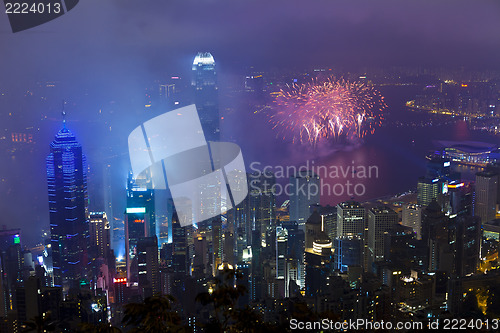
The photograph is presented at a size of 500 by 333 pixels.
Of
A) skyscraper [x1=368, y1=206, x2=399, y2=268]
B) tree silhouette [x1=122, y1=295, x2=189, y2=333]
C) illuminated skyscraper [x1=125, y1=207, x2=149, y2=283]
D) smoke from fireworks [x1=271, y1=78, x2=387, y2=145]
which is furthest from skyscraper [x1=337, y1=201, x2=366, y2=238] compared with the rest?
tree silhouette [x1=122, y1=295, x2=189, y2=333]

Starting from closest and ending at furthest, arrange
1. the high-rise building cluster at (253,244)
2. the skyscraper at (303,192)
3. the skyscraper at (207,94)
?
the high-rise building cluster at (253,244)
the skyscraper at (207,94)
the skyscraper at (303,192)

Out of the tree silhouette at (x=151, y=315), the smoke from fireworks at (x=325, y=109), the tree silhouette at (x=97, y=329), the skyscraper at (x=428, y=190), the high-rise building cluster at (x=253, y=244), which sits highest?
the smoke from fireworks at (x=325, y=109)

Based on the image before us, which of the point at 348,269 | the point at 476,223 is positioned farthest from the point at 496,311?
the point at 476,223

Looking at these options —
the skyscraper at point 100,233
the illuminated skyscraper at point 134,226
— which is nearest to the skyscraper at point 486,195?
the illuminated skyscraper at point 134,226

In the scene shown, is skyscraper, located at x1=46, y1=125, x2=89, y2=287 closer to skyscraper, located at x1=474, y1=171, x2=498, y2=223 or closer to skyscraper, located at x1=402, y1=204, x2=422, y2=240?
skyscraper, located at x1=402, y1=204, x2=422, y2=240

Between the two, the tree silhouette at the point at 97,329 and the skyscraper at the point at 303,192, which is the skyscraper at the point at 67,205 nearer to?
the skyscraper at the point at 303,192
